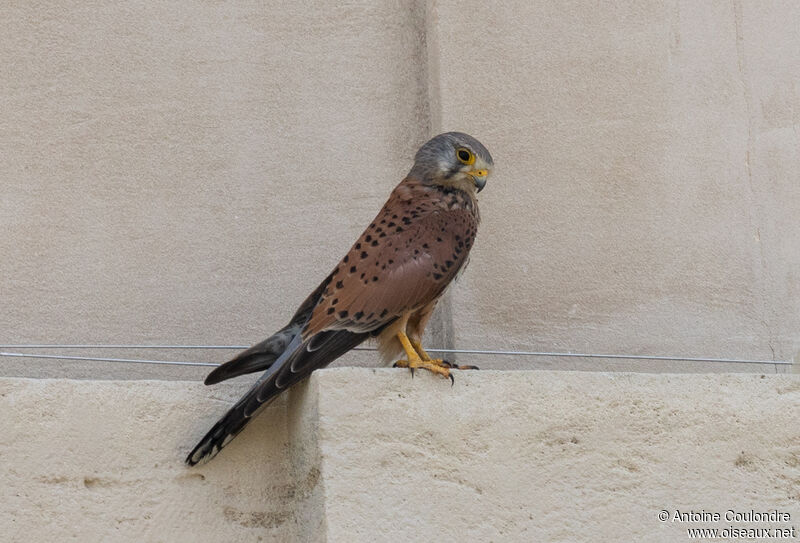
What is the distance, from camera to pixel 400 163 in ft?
11.2

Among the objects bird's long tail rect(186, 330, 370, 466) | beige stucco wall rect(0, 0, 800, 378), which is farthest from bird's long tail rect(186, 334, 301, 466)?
beige stucco wall rect(0, 0, 800, 378)

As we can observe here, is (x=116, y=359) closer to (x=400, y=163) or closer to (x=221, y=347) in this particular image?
(x=221, y=347)

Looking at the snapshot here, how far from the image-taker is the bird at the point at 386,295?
8.57ft

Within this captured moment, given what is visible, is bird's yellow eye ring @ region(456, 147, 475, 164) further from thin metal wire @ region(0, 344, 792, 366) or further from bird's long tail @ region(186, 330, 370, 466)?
bird's long tail @ region(186, 330, 370, 466)

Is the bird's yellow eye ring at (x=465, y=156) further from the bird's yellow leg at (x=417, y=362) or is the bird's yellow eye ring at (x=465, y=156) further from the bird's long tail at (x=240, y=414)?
the bird's long tail at (x=240, y=414)

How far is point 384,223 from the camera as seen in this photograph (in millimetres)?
2875

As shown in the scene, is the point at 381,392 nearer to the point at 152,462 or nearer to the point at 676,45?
the point at 152,462

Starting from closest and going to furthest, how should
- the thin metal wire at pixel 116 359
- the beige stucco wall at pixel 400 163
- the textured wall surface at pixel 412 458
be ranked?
the textured wall surface at pixel 412 458 → the thin metal wire at pixel 116 359 → the beige stucco wall at pixel 400 163

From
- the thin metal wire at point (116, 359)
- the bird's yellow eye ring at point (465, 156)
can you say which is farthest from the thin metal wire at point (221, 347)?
the bird's yellow eye ring at point (465, 156)

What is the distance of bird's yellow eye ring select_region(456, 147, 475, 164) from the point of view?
300 centimetres

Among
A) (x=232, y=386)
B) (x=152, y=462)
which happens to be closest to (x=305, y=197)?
(x=232, y=386)

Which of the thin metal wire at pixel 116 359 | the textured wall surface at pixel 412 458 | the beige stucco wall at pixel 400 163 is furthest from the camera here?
the beige stucco wall at pixel 400 163

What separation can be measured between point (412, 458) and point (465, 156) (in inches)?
33.0

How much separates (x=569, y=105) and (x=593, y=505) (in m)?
1.26
